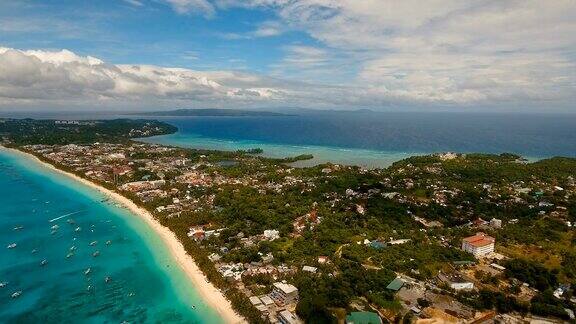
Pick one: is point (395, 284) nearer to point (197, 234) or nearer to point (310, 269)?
point (310, 269)

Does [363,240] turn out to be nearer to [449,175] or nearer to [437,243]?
[437,243]

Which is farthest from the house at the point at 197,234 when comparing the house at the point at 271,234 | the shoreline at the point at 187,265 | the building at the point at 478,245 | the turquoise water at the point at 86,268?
the building at the point at 478,245

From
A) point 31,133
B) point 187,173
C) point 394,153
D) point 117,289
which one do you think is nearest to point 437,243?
point 117,289

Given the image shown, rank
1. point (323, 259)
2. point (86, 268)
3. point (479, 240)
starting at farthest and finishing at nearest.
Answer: point (479, 240) → point (323, 259) → point (86, 268)

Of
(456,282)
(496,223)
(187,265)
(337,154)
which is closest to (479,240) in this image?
(456,282)

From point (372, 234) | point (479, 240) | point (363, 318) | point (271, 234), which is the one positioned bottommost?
point (363, 318)

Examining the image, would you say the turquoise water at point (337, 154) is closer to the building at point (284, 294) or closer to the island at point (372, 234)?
the island at point (372, 234)
